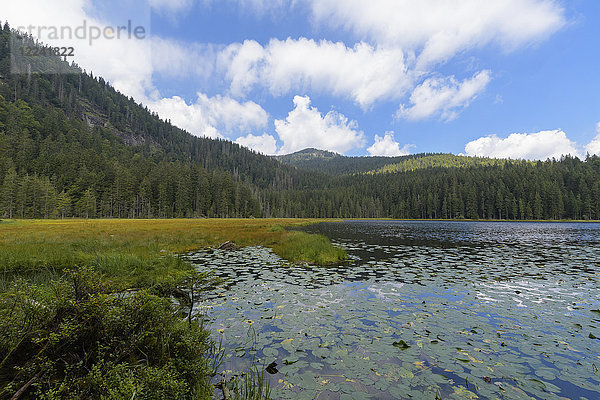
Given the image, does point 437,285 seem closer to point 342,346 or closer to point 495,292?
point 495,292

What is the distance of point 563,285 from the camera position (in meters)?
13.9

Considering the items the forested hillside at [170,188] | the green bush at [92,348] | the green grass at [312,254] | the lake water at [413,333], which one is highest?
the forested hillside at [170,188]

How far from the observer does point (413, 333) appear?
823 centimetres

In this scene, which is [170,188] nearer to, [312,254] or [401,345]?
[312,254]

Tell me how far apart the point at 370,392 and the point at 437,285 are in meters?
10.6

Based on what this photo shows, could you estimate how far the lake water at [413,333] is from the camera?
18.7 ft

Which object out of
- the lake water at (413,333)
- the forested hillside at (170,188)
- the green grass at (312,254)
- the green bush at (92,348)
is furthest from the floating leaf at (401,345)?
the forested hillside at (170,188)

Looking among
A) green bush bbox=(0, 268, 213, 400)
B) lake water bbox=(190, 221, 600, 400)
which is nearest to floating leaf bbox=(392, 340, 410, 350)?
lake water bbox=(190, 221, 600, 400)

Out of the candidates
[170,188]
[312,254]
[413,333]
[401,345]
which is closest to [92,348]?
[401,345]

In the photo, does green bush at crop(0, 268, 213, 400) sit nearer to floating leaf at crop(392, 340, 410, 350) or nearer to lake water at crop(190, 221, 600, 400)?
lake water at crop(190, 221, 600, 400)

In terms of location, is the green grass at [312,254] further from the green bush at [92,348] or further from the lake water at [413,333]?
the green bush at [92,348]

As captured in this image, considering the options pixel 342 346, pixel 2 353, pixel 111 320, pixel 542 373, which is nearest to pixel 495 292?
pixel 542 373

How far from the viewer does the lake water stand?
18.7ft

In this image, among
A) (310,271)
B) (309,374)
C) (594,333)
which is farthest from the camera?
(310,271)
